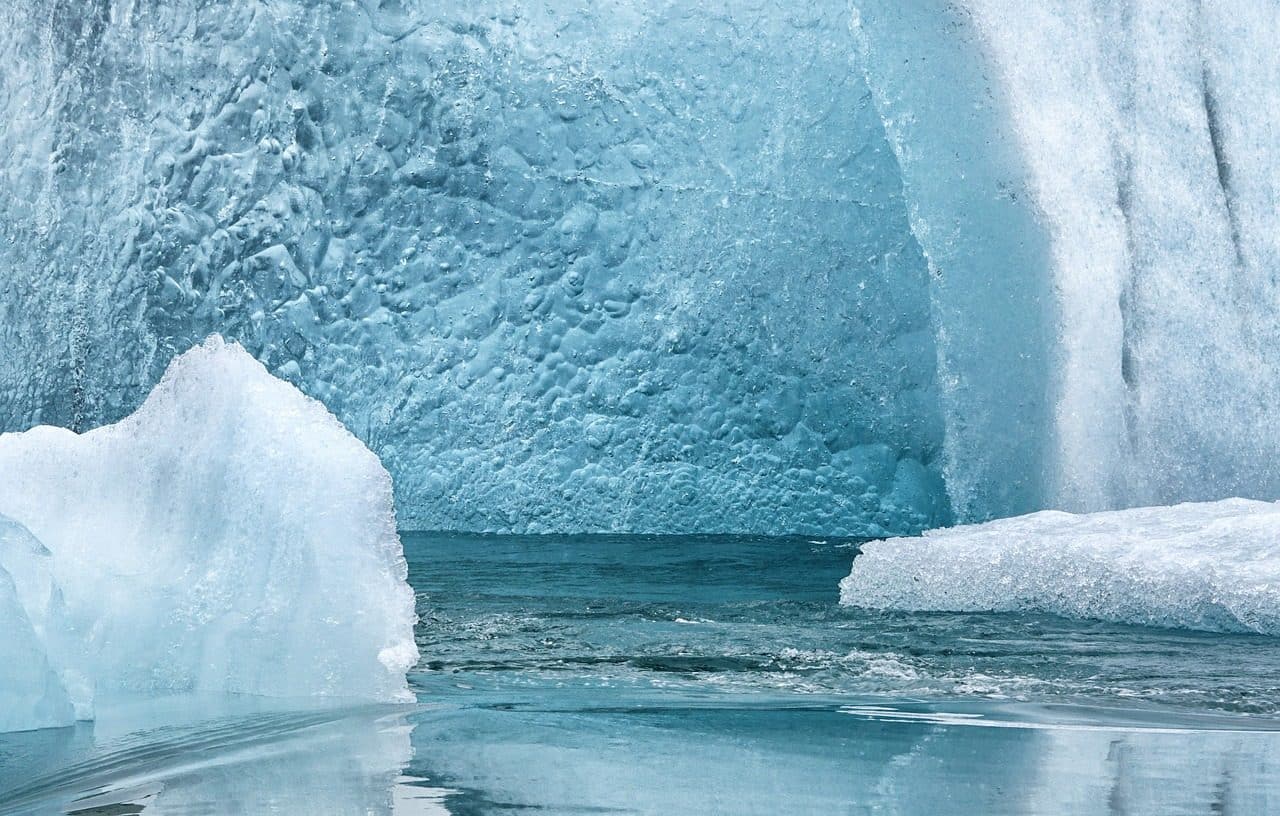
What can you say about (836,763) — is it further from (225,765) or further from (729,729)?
(225,765)

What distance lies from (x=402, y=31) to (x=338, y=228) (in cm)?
81

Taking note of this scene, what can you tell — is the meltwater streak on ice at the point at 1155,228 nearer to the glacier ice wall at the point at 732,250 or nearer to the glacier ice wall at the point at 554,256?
the glacier ice wall at the point at 732,250

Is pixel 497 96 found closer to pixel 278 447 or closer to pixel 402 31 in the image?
pixel 402 31

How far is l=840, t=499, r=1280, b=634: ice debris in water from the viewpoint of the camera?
347 centimetres

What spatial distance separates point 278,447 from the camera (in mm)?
2607

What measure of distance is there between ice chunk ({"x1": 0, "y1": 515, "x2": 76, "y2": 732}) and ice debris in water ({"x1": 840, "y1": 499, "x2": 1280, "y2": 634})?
2.09 m

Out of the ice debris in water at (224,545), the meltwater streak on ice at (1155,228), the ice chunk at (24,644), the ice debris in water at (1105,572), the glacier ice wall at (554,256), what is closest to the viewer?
the ice chunk at (24,644)

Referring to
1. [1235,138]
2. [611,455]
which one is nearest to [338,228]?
[611,455]

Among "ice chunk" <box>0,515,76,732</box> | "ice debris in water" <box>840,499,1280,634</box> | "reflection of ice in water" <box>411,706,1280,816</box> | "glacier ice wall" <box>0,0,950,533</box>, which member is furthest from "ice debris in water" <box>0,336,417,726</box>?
"glacier ice wall" <box>0,0,950,533</box>

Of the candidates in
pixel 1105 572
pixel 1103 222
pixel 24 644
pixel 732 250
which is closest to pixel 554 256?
pixel 732 250

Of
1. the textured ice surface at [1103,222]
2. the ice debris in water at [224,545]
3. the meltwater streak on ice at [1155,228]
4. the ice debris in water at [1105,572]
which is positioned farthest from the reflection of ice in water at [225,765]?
the meltwater streak on ice at [1155,228]

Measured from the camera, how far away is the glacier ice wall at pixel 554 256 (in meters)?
5.89

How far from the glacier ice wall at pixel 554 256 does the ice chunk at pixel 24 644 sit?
3509 mm

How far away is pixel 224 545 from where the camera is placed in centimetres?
262
